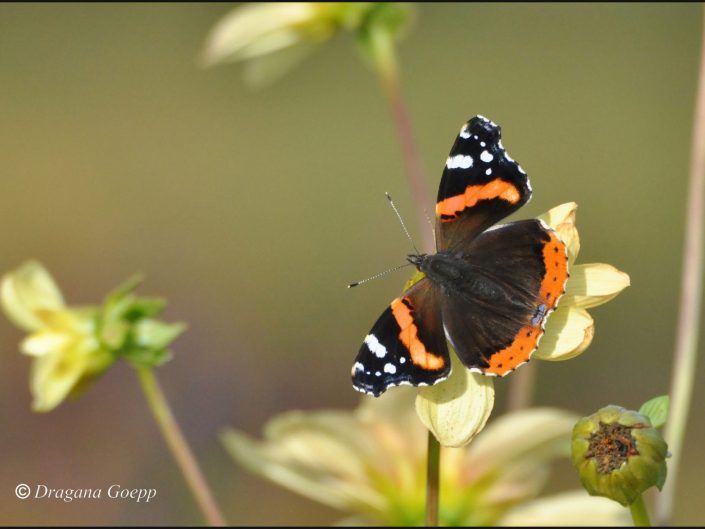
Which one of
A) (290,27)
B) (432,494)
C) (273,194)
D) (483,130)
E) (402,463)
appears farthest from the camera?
(273,194)

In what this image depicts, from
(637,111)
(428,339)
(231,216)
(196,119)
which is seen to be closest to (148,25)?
(196,119)

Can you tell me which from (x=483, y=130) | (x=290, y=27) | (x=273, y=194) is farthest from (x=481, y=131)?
(x=273, y=194)

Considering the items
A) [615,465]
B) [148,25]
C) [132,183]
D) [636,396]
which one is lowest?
[636,396]

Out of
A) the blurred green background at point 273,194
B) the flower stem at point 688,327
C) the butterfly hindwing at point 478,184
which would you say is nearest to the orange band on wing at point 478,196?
the butterfly hindwing at point 478,184

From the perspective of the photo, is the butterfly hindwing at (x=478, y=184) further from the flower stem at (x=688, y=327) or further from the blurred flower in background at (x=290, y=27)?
the blurred flower in background at (x=290, y=27)

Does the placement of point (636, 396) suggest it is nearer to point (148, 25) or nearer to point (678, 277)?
point (678, 277)

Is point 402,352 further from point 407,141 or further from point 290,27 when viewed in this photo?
point 290,27
